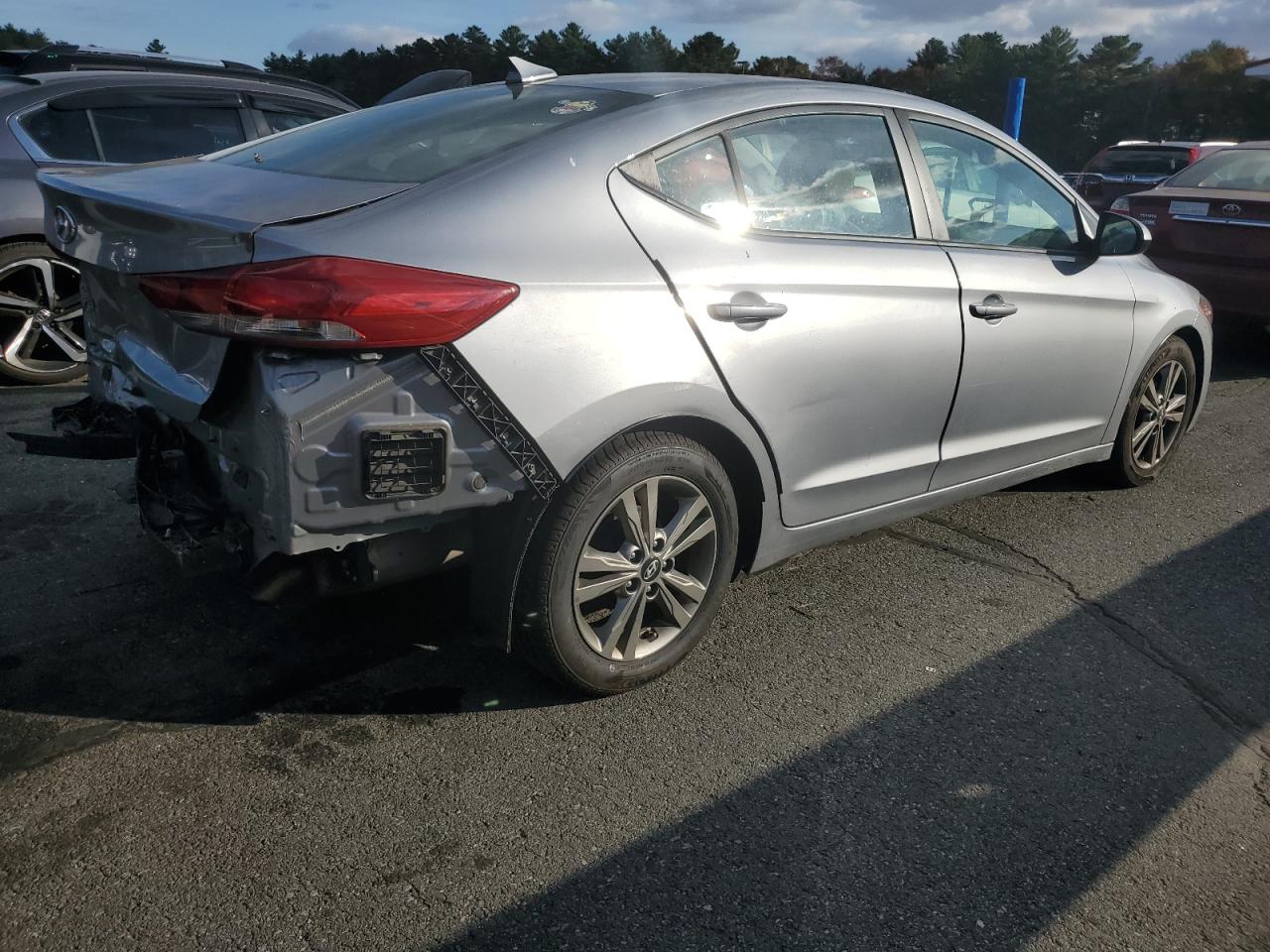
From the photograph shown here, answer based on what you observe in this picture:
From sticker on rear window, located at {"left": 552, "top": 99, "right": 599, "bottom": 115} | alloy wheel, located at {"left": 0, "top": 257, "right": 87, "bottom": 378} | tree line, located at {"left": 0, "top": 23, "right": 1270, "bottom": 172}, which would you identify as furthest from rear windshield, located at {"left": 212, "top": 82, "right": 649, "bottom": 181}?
tree line, located at {"left": 0, "top": 23, "right": 1270, "bottom": 172}

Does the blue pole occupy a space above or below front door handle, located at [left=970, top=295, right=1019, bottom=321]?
below

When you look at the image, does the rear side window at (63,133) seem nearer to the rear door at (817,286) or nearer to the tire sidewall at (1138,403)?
the rear door at (817,286)

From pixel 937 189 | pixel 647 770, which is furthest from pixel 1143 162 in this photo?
pixel 647 770

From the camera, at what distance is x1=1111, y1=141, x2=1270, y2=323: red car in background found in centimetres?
725

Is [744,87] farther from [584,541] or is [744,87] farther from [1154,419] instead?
[1154,419]

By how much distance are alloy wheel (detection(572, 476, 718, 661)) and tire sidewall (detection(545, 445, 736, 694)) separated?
22 millimetres

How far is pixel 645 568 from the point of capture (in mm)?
2963

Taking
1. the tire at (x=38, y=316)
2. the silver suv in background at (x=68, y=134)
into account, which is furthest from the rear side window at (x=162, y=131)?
the tire at (x=38, y=316)

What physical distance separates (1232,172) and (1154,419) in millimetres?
4289

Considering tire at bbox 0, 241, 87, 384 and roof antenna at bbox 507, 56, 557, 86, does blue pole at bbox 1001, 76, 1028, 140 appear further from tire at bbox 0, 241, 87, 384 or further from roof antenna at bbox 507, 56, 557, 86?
roof antenna at bbox 507, 56, 557, 86

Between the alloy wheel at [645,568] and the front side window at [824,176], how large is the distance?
0.84m

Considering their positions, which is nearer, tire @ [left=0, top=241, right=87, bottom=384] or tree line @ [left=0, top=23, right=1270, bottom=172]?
tire @ [left=0, top=241, right=87, bottom=384]

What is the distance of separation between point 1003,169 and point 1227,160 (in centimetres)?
541

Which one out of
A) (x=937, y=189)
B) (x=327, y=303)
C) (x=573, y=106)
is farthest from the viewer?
(x=937, y=189)
